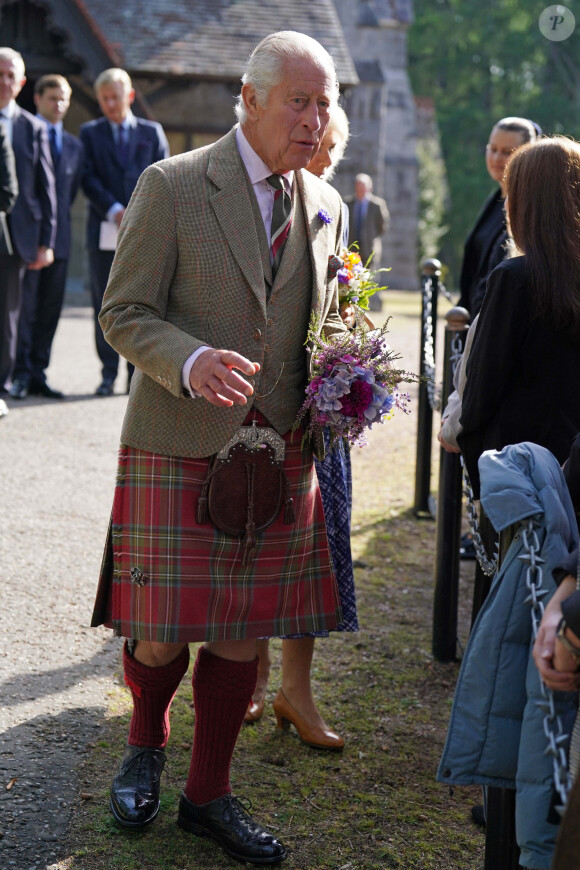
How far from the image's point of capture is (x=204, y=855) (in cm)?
309

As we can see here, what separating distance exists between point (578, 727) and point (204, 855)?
1.42 metres

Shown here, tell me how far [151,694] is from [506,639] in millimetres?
1271

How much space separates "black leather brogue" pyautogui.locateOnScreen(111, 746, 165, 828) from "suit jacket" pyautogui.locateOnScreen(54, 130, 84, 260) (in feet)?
23.7

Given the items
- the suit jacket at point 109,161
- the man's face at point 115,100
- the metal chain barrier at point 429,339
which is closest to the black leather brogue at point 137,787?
the metal chain barrier at point 429,339

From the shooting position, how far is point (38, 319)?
392 inches

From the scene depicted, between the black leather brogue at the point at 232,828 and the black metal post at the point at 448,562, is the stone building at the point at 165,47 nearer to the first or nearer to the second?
the black metal post at the point at 448,562

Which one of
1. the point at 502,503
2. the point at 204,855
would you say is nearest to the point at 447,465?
the point at 204,855

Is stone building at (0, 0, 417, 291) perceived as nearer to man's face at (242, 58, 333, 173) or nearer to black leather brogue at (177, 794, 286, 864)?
man's face at (242, 58, 333, 173)

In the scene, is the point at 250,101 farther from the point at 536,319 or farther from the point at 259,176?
the point at 536,319

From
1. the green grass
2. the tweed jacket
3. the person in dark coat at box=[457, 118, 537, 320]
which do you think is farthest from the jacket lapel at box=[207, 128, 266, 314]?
the person in dark coat at box=[457, 118, 537, 320]

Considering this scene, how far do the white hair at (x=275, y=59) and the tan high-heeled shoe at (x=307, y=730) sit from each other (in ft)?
6.69

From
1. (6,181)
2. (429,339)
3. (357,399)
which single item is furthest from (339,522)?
(6,181)

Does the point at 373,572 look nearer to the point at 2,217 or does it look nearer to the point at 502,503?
the point at 502,503

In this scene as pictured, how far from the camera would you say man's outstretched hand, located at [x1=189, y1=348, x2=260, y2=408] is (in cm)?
267
